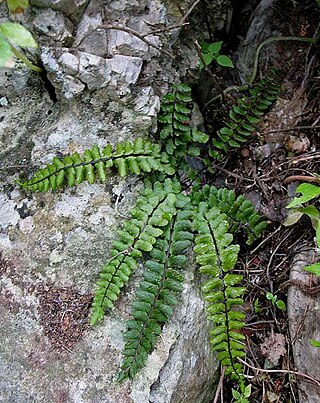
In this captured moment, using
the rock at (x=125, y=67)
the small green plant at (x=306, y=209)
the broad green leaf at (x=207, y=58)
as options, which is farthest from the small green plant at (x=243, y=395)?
the broad green leaf at (x=207, y=58)

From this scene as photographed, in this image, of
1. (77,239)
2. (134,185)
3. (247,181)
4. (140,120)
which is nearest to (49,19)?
(140,120)

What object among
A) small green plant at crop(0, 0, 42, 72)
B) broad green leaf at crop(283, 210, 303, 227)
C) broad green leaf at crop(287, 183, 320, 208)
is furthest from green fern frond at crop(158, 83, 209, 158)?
small green plant at crop(0, 0, 42, 72)

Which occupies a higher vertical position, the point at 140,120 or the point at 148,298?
the point at 140,120

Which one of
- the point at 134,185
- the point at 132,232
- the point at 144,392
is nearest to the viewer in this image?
the point at 144,392

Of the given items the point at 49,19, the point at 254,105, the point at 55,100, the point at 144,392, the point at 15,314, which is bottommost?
the point at 144,392

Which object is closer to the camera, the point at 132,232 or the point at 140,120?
the point at 132,232

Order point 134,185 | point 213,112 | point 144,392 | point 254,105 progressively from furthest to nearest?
point 213,112 < point 254,105 < point 134,185 < point 144,392

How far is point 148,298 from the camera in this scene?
112 inches

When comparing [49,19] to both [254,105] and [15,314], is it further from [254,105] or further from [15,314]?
[15,314]

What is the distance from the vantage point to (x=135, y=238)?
3.00 m

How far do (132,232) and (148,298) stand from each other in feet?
1.33

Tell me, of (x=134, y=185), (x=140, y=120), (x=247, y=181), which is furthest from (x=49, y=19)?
(x=247, y=181)

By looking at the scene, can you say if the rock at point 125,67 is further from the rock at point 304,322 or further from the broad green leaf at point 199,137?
the rock at point 304,322

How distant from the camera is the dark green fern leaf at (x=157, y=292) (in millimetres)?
2768
